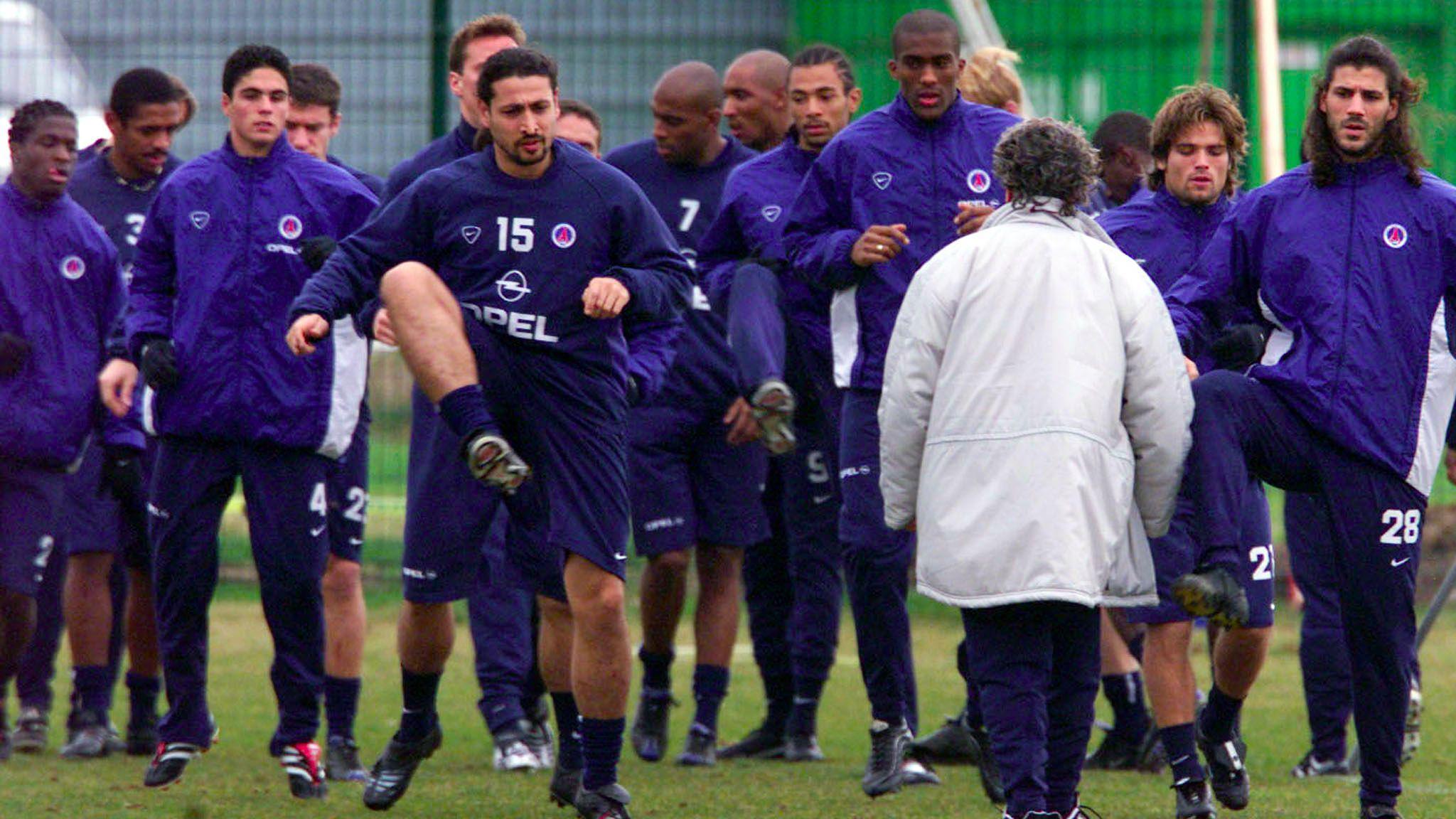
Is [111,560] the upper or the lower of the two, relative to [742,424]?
lower

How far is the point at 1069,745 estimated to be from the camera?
6.02 meters

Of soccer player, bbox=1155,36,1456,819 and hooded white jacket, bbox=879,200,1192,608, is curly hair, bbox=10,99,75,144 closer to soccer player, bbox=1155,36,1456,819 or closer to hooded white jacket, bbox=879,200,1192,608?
hooded white jacket, bbox=879,200,1192,608

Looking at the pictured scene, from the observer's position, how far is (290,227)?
23.6 ft

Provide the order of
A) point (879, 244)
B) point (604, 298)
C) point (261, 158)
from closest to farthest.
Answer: point (604, 298)
point (879, 244)
point (261, 158)

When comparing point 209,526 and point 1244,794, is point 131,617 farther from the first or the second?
point 1244,794

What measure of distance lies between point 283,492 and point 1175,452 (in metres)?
2.81

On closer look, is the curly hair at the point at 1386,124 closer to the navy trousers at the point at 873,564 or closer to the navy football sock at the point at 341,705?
the navy trousers at the point at 873,564

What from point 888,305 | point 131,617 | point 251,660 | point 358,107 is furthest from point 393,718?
point 358,107

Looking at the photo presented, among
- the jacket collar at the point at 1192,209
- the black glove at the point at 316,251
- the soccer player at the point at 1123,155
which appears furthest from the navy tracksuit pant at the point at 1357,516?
the black glove at the point at 316,251

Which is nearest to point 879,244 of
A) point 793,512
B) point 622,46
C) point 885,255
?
point 885,255

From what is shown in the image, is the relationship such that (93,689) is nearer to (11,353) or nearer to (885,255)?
(11,353)

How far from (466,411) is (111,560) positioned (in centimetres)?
302

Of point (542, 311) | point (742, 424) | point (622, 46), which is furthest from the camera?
point (622, 46)

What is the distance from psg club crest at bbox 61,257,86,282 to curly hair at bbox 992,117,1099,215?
3594mm
